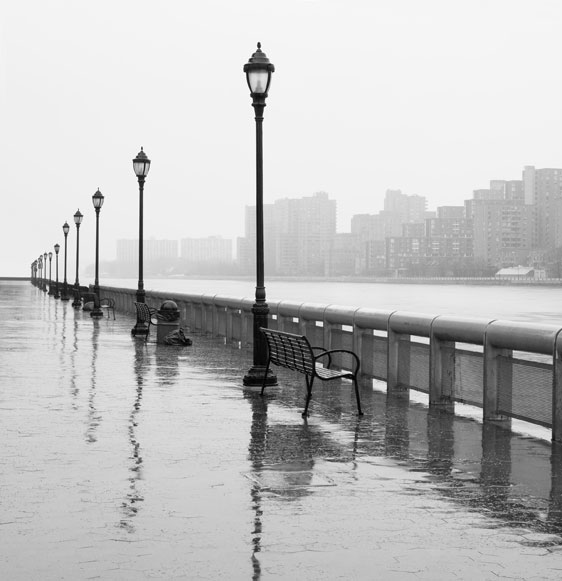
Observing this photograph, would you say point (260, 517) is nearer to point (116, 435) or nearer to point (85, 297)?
point (116, 435)

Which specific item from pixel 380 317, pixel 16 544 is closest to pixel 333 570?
pixel 16 544

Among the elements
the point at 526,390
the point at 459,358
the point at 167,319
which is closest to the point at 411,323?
the point at 459,358

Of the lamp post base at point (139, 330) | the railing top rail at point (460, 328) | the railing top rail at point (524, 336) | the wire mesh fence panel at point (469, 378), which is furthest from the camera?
the lamp post base at point (139, 330)

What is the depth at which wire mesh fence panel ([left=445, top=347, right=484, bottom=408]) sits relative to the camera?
37.2 ft

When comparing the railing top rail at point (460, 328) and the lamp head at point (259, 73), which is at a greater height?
the lamp head at point (259, 73)

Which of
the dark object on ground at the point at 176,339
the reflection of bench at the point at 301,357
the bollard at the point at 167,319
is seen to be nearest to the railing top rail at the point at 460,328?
the reflection of bench at the point at 301,357

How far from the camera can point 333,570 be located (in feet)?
17.3

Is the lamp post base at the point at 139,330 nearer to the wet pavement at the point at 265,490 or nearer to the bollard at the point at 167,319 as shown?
the bollard at the point at 167,319

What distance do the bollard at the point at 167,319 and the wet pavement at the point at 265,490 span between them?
9.54 m

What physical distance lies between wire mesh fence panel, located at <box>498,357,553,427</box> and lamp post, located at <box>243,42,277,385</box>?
13.7ft

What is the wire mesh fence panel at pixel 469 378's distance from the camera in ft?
37.2

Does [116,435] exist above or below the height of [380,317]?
below

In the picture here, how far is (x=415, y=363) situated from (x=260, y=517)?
269 inches

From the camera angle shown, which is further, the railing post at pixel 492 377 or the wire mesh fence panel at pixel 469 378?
the wire mesh fence panel at pixel 469 378
